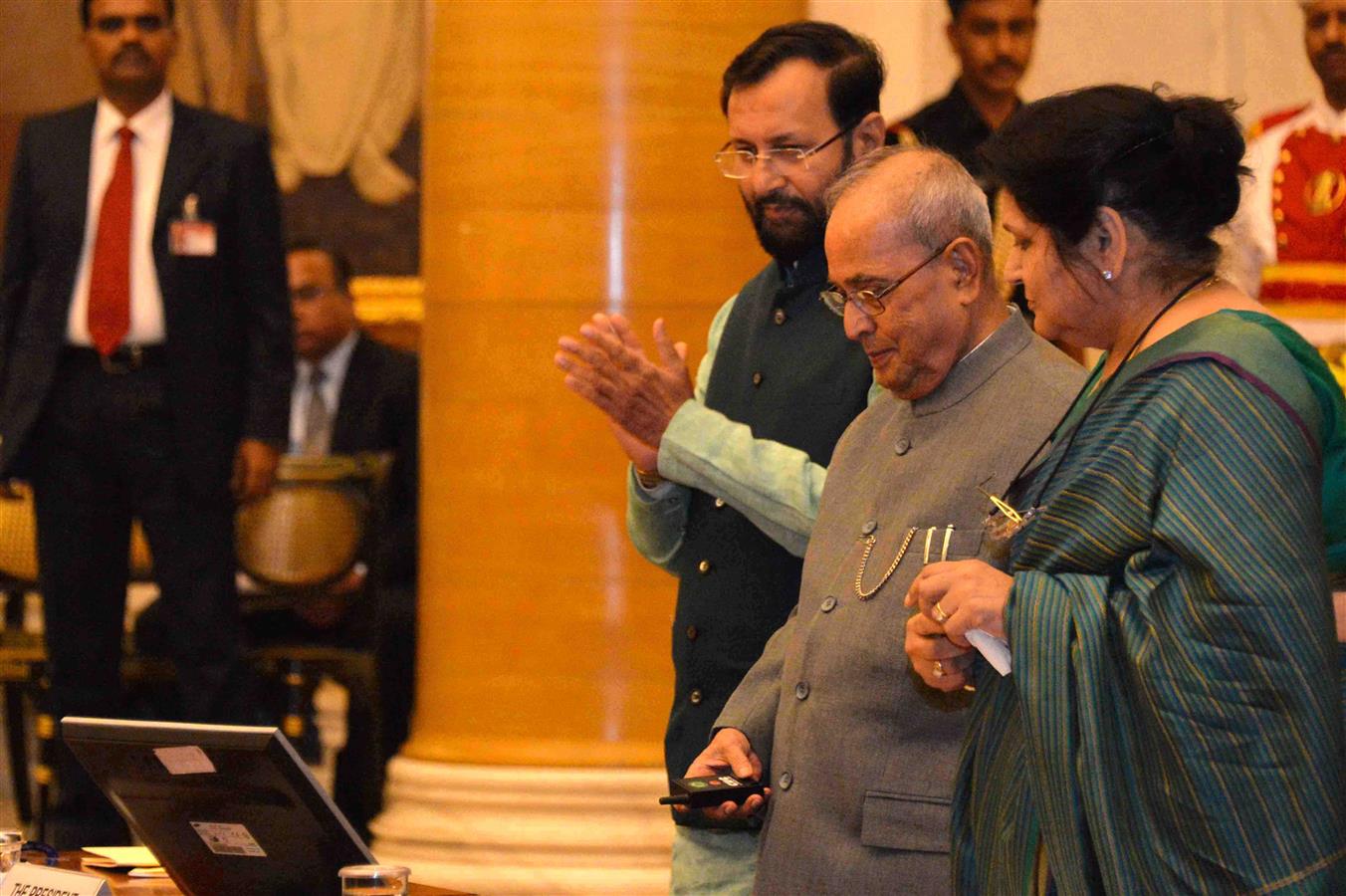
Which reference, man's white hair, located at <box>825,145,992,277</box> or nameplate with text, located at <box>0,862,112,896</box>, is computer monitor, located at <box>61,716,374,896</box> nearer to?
nameplate with text, located at <box>0,862,112,896</box>

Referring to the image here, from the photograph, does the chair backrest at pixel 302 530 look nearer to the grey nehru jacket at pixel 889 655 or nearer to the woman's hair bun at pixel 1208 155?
the grey nehru jacket at pixel 889 655

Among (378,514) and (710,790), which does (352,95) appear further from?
(710,790)

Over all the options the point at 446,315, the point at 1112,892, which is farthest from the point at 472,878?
the point at 1112,892

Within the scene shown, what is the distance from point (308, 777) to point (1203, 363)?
1024 mm

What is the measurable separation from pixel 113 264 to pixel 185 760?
253 centimetres

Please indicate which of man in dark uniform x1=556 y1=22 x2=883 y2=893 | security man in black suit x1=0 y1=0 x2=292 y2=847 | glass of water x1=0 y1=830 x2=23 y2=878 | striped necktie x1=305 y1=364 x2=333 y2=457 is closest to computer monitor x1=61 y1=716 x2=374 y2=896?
glass of water x1=0 y1=830 x2=23 y2=878

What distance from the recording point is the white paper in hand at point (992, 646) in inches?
73.8

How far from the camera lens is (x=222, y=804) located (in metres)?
2.19

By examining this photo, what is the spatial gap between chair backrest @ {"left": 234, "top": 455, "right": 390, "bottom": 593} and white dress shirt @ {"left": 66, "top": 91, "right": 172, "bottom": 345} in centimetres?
76

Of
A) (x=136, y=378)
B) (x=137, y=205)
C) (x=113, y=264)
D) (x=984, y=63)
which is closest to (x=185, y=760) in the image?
(x=136, y=378)

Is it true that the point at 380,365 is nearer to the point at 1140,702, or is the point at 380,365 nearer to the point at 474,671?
the point at 474,671

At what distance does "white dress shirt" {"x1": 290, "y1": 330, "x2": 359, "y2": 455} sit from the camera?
276 inches

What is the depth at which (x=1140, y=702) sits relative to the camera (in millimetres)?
1775

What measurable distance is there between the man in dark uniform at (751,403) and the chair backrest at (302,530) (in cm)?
250
